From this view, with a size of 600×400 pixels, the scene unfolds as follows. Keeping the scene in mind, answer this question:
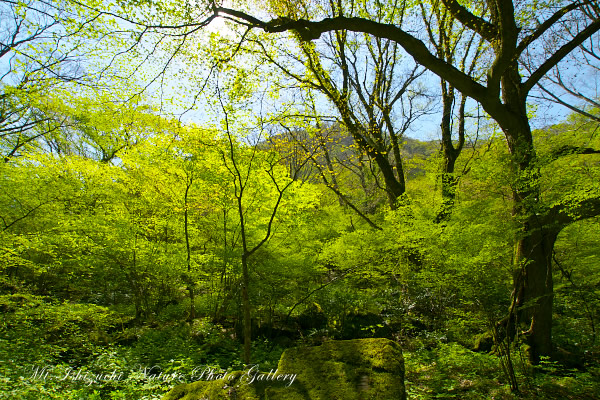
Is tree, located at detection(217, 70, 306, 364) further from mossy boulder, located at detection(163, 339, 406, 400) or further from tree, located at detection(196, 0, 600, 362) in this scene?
mossy boulder, located at detection(163, 339, 406, 400)

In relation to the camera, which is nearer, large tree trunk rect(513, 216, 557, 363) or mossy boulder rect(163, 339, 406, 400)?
mossy boulder rect(163, 339, 406, 400)

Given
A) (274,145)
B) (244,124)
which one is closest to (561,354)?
(274,145)

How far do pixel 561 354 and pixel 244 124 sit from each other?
Answer: 681cm

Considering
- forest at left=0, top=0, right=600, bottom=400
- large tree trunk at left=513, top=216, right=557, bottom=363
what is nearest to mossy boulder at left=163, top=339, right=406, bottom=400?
forest at left=0, top=0, right=600, bottom=400

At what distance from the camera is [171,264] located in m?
7.30

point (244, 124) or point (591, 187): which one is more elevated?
point (244, 124)

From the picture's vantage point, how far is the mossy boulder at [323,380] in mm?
2029

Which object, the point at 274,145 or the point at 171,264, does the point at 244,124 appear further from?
the point at 171,264

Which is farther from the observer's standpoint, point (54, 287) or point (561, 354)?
point (54, 287)

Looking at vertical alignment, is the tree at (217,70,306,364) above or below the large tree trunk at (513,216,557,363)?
above

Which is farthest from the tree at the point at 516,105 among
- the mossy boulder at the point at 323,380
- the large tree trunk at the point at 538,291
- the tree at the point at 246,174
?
the mossy boulder at the point at 323,380

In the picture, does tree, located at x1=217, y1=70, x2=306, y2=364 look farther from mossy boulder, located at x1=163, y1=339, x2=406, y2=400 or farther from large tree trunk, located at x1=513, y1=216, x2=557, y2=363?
large tree trunk, located at x1=513, y1=216, x2=557, y2=363

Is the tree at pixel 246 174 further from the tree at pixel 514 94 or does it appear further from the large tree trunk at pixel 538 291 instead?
the large tree trunk at pixel 538 291

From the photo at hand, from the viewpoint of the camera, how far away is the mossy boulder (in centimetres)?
203
